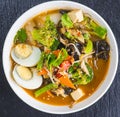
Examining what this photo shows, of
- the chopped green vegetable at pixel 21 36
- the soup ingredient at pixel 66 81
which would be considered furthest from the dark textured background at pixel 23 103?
the soup ingredient at pixel 66 81

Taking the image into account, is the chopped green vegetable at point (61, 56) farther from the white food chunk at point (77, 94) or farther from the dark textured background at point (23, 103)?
the dark textured background at point (23, 103)

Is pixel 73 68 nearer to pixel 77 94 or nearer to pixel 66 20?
pixel 77 94

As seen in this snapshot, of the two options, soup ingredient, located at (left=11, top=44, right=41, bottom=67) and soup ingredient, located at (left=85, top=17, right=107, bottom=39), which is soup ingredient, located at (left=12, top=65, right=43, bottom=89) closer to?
soup ingredient, located at (left=11, top=44, right=41, bottom=67)

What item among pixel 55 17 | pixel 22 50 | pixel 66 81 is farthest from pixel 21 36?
pixel 66 81

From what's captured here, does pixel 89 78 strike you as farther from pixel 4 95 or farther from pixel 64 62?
pixel 4 95

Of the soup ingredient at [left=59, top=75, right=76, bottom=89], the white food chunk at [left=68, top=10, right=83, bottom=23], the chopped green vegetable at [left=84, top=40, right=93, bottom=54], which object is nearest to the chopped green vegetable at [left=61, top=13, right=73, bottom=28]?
the white food chunk at [left=68, top=10, right=83, bottom=23]

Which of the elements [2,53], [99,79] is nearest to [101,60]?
[99,79]
